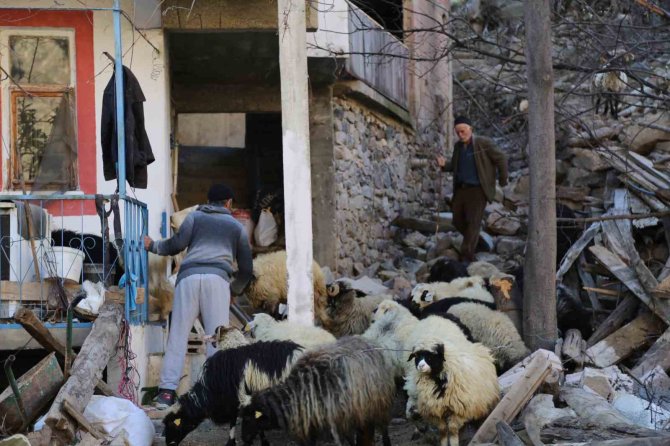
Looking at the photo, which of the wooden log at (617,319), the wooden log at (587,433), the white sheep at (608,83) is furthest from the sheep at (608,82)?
the wooden log at (587,433)

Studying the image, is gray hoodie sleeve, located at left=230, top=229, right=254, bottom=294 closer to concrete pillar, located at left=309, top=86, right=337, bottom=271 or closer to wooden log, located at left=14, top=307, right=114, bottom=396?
wooden log, located at left=14, top=307, right=114, bottom=396

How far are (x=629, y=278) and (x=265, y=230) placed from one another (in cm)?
522

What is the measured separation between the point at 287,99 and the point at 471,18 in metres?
13.9

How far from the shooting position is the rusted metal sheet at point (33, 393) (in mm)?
7281

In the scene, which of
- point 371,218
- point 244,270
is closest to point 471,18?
point 371,218

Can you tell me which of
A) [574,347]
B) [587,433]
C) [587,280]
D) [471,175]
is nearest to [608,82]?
[587,280]

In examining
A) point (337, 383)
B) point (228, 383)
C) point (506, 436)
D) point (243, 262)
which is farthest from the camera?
point (243, 262)

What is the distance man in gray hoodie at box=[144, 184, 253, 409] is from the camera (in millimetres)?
8664

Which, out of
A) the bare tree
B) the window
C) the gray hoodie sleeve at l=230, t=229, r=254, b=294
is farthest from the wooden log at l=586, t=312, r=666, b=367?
the window

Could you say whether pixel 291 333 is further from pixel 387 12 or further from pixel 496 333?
pixel 387 12

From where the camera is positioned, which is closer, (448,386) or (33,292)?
(448,386)

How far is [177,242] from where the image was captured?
8938mm

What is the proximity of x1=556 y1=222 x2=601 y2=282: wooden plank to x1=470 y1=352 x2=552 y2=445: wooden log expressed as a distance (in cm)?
338

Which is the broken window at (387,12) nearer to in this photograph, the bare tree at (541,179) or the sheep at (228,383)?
the bare tree at (541,179)
